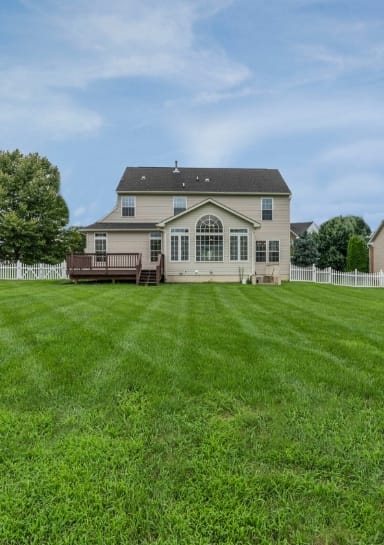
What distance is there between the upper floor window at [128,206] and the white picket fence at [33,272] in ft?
17.9

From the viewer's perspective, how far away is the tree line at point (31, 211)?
26.9 meters

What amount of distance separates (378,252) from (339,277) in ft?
21.8

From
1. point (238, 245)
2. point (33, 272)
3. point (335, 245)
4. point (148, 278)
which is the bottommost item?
point (148, 278)

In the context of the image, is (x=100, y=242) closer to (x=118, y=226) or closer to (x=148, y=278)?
(x=118, y=226)

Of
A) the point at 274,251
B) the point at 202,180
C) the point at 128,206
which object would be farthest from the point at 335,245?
the point at 128,206

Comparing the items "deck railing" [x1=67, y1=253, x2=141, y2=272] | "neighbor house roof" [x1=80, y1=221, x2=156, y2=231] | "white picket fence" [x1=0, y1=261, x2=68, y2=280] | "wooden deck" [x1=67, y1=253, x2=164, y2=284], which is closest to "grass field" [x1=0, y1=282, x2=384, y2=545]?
"wooden deck" [x1=67, y1=253, x2=164, y2=284]

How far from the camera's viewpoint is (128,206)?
23.6 m

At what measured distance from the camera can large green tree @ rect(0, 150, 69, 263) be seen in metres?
27.0

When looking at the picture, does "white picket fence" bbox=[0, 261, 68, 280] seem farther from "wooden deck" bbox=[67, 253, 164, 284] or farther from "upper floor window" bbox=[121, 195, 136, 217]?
"upper floor window" bbox=[121, 195, 136, 217]

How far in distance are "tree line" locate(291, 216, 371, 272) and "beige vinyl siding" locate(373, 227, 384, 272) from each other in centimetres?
57

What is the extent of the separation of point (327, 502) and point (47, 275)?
23580 mm

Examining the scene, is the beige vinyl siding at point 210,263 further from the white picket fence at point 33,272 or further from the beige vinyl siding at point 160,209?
the white picket fence at point 33,272

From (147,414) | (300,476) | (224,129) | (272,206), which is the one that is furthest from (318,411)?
(224,129)

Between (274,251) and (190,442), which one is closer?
(190,442)
